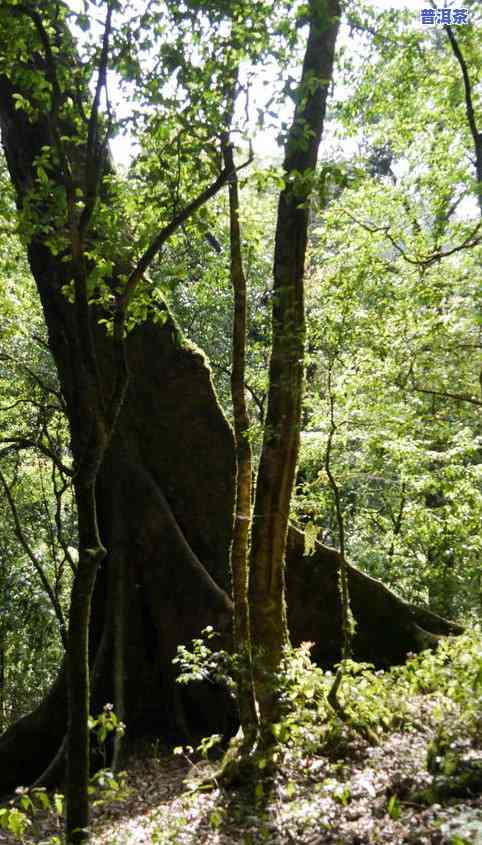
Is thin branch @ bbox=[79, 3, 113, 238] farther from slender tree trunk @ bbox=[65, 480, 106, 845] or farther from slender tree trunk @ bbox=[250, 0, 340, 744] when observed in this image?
slender tree trunk @ bbox=[250, 0, 340, 744]

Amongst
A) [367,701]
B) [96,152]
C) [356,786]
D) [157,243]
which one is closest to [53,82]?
[96,152]

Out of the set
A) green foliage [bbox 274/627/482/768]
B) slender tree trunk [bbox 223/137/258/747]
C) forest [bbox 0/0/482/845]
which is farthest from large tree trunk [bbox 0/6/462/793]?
slender tree trunk [bbox 223/137/258/747]

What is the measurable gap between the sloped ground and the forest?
0.03 meters

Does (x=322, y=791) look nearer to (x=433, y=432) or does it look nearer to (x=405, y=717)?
(x=405, y=717)

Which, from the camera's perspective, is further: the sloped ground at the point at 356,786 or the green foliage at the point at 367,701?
the green foliage at the point at 367,701

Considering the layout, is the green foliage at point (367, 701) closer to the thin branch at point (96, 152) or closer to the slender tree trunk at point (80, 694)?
the slender tree trunk at point (80, 694)

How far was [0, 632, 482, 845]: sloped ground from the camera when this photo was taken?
4160 millimetres

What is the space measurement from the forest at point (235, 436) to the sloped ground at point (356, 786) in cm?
3

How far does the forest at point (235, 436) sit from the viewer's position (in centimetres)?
410

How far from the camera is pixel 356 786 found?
4949 millimetres

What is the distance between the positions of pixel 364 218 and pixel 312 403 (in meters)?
3.59

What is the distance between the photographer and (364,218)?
13.4 metres

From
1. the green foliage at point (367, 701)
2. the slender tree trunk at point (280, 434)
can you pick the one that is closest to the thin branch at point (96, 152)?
the slender tree trunk at point (280, 434)

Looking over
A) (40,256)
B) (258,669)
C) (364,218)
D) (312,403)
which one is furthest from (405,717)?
(364,218)
